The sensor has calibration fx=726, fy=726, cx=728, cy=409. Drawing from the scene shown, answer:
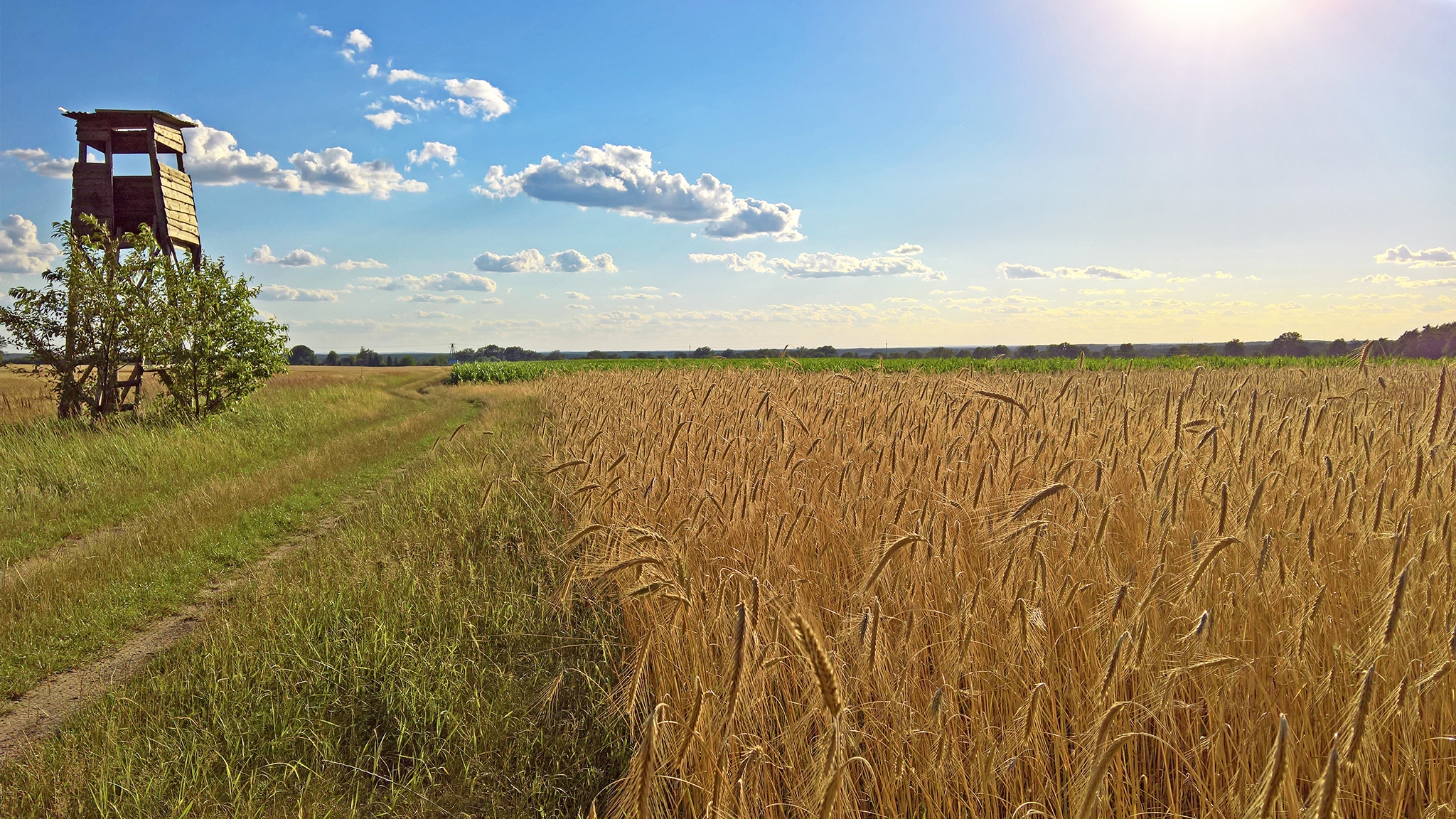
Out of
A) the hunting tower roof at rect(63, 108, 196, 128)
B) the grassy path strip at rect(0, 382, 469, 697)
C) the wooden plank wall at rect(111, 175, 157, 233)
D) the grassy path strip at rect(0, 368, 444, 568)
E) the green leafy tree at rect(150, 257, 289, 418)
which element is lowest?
the grassy path strip at rect(0, 382, 469, 697)

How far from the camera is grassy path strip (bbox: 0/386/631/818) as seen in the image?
10.1 ft

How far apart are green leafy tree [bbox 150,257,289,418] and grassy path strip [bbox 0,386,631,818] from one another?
11.2 m

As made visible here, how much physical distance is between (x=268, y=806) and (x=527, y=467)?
4.71 m

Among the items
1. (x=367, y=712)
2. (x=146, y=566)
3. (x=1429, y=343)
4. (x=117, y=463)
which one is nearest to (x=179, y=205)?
(x=117, y=463)

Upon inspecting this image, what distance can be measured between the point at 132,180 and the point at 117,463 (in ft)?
30.3

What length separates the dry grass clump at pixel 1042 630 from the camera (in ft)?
6.77

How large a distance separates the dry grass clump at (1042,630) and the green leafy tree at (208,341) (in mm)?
13273

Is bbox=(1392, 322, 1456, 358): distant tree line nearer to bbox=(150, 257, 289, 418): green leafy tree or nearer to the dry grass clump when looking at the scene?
the dry grass clump

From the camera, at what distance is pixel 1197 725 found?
7.88 ft

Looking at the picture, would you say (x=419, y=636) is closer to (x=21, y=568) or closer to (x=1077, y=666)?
(x=1077, y=666)

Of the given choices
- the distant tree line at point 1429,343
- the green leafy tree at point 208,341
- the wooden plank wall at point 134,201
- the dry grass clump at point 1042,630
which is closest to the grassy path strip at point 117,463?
the green leafy tree at point 208,341

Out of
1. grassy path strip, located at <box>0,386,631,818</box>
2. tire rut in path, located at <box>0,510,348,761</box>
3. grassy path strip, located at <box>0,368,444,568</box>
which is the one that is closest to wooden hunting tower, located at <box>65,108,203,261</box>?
grassy path strip, located at <box>0,368,444,568</box>

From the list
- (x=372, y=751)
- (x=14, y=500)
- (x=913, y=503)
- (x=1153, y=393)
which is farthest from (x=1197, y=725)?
(x=14, y=500)

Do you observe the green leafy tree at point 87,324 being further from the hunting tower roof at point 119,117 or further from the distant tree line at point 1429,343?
the distant tree line at point 1429,343
